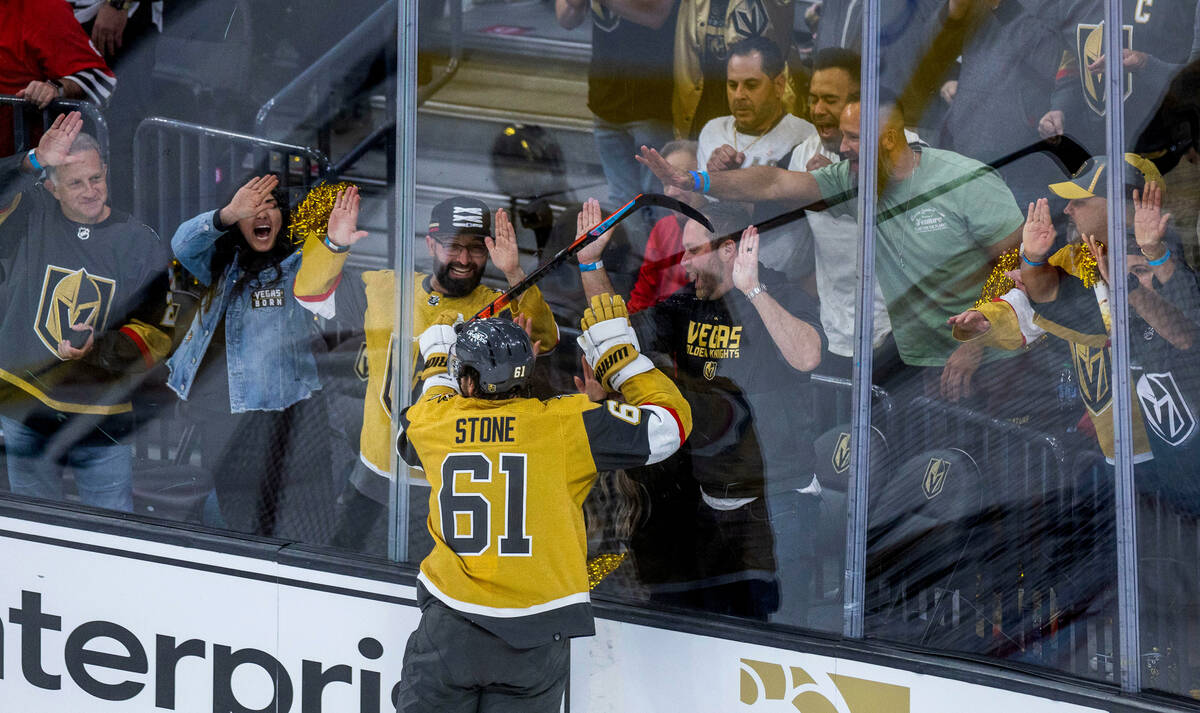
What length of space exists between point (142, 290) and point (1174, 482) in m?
2.60

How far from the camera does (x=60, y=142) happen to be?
3469 millimetres

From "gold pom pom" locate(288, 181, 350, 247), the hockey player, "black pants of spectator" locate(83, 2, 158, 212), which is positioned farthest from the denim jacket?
the hockey player

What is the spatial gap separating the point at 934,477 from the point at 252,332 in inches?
69.7

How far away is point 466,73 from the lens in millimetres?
3061

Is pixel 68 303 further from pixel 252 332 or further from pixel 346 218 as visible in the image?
pixel 346 218

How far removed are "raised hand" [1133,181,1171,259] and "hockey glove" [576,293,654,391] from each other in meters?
1.05

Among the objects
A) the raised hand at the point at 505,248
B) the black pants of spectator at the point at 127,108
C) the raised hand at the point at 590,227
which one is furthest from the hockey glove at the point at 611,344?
the black pants of spectator at the point at 127,108

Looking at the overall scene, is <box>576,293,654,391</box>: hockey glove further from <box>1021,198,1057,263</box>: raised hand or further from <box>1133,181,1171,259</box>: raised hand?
<box>1133,181,1171,259</box>: raised hand

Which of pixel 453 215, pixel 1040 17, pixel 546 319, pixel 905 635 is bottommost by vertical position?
pixel 905 635

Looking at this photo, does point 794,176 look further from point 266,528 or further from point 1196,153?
point 266,528

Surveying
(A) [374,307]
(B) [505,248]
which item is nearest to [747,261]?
(B) [505,248]

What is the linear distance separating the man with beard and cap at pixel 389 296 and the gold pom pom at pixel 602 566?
17.1 inches

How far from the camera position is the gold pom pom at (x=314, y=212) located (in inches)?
126

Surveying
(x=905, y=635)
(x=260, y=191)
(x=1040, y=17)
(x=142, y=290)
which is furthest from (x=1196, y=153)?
(x=142, y=290)
